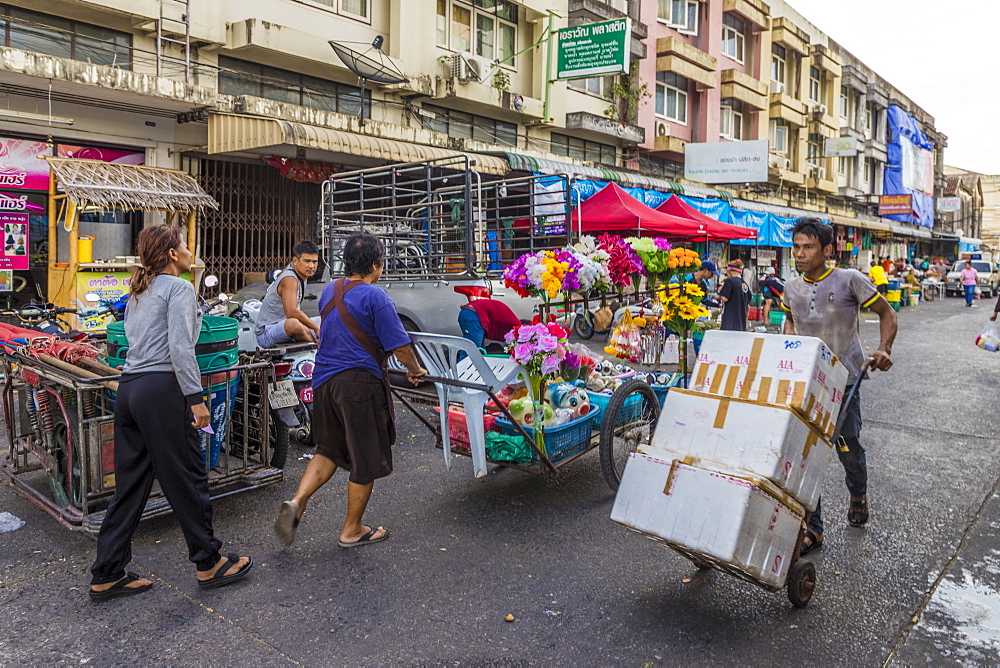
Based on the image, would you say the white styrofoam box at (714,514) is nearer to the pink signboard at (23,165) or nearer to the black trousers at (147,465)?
the black trousers at (147,465)

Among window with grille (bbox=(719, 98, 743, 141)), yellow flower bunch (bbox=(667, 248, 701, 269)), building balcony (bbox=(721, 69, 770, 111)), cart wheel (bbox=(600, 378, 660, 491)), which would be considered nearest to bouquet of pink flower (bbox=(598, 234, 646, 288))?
yellow flower bunch (bbox=(667, 248, 701, 269))

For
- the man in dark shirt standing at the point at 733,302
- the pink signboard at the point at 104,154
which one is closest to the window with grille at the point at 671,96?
the man in dark shirt standing at the point at 733,302

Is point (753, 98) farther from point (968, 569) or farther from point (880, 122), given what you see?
point (968, 569)

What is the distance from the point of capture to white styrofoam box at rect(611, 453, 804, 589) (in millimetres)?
3160

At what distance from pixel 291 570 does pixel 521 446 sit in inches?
62.5

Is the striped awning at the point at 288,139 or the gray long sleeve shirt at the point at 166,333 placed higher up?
the striped awning at the point at 288,139

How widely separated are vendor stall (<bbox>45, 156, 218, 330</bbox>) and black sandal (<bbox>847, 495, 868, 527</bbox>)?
9.57 meters

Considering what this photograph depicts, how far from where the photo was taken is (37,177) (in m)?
11.3

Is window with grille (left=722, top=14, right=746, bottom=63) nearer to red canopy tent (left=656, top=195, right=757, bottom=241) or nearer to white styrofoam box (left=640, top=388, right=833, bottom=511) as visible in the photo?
red canopy tent (left=656, top=195, right=757, bottom=241)

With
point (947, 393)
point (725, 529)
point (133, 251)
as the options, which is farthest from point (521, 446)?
point (133, 251)

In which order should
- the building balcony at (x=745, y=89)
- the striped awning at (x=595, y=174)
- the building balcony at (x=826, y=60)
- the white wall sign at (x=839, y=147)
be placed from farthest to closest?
the building balcony at (x=826, y=60) → the white wall sign at (x=839, y=147) → the building balcony at (x=745, y=89) → the striped awning at (x=595, y=174)

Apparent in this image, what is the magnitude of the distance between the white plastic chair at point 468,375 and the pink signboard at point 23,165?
360 inches

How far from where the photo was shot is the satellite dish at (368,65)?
44.3 ft

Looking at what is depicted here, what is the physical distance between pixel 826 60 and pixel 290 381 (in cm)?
3521
